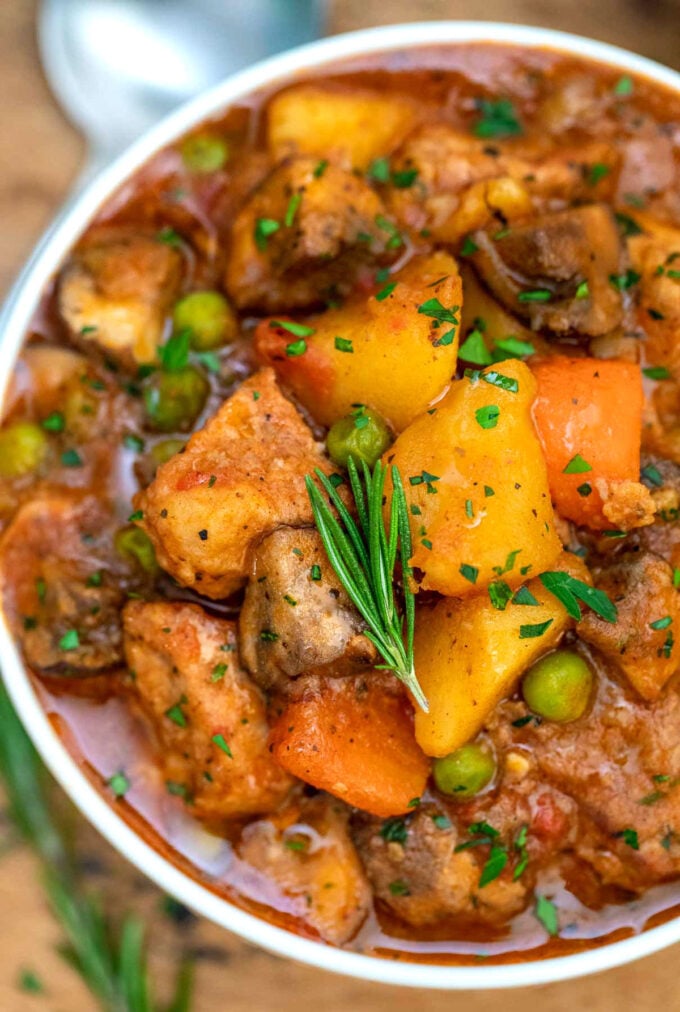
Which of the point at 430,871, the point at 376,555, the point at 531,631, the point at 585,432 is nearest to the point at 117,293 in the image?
the point at 376,555

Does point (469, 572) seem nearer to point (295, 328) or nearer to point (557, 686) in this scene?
point (557, 686)

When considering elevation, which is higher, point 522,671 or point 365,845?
point 522,671

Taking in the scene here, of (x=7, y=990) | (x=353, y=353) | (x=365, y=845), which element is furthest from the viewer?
(x=7, y=990)

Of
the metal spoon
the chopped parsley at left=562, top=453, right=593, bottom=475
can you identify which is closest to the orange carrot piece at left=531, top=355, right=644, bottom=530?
the chopped parsley at left=562, top=453, right=593, bottom=475

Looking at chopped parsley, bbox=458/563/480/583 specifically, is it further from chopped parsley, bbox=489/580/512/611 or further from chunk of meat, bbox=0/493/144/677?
chunk of meat, bbox=0/493/144/677

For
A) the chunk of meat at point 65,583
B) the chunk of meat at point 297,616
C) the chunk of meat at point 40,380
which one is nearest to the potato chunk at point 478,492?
the chunk of meat at point 297,616

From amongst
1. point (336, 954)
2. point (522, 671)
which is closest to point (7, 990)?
point (336, 954)

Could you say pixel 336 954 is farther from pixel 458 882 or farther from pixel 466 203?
pixel 466 203

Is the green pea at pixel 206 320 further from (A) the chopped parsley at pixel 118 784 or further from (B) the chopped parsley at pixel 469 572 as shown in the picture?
(A) the chopped parsley at pixel 118 784
